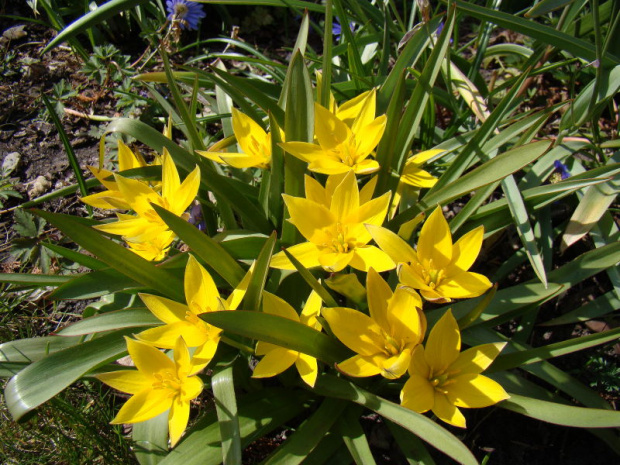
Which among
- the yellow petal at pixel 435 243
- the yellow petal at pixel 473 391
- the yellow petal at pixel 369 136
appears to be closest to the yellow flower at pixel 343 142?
the yellow petal at pixel 369 136

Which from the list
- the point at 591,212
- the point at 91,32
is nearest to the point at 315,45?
the point at 91,32

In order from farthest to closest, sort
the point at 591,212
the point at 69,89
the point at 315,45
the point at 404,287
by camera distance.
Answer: the point at 315,45 < the point at 69,89 < the point at 591,212 < the point at 404,287

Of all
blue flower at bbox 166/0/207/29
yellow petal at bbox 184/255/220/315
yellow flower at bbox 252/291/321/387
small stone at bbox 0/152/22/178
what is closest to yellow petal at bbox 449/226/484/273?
yellow flower at bbox 252/291/321/387

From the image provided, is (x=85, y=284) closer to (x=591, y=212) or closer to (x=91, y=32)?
(x=591, y=212)

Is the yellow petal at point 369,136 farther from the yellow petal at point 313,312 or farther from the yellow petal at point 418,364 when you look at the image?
the yellow petal at point 418,364

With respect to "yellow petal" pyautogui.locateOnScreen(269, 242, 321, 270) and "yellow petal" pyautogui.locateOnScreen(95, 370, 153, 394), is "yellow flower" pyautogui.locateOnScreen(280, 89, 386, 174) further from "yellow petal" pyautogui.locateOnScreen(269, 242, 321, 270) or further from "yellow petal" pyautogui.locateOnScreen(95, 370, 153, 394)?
"yellow petal" pyautogui.locateOnScreen(95, 370, 153, 394)

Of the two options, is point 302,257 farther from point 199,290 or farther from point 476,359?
point 476,359
